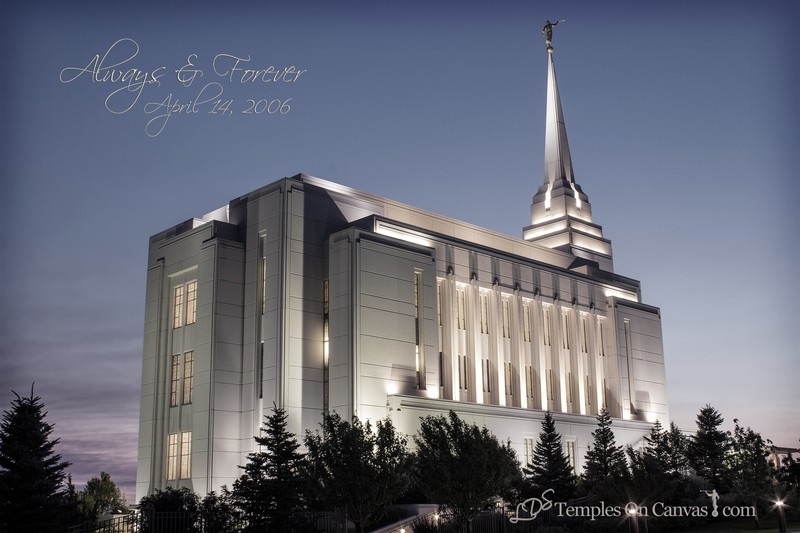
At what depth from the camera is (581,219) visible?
76188 millimetres

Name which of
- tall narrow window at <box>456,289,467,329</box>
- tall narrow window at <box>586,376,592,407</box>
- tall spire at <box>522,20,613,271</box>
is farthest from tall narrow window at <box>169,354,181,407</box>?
tall spire at <box>522,20,613,271</box>

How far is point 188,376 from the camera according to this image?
158ft

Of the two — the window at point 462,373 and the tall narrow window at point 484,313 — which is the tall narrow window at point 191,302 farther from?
the tall narrow window at point 484,313

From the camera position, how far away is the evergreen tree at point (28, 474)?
89.4ft

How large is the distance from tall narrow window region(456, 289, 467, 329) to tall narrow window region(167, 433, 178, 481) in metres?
18.1

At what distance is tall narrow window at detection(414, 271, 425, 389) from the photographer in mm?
47875

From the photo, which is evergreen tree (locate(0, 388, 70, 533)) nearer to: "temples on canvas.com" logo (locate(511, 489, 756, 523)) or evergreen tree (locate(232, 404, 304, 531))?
evergreen tree (locate(232, 404, 304, 531))

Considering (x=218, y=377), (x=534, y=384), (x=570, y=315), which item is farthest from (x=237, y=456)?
(x=570, y=315)

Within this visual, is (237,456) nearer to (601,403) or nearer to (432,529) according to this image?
(432,529)

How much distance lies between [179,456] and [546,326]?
2615cm

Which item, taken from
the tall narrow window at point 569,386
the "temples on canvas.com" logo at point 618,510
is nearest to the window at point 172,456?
the "temples on canvas.com" logo at point 618,510

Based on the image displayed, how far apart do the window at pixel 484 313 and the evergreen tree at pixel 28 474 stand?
30784 mm

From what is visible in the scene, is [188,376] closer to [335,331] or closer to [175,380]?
[175,380]

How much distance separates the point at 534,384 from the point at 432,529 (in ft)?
79.0
